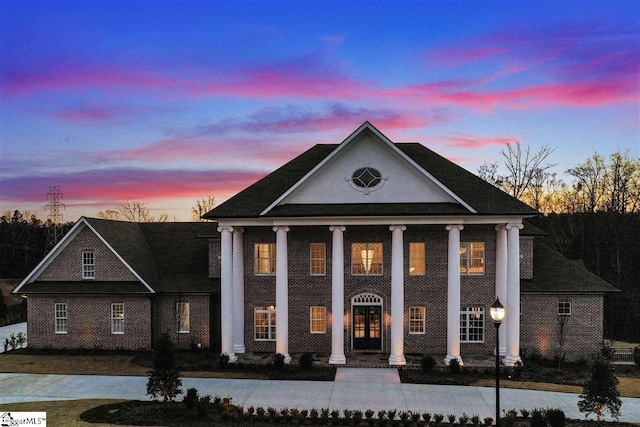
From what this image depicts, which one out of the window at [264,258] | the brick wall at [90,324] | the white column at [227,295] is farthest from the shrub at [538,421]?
the brick wall at [90,324]

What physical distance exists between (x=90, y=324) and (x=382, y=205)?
18.7 m

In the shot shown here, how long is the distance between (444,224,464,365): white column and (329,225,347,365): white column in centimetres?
550

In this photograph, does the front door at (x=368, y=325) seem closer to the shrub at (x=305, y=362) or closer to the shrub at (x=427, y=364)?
the shrub at (x=427, y=364)

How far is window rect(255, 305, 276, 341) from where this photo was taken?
27203mm

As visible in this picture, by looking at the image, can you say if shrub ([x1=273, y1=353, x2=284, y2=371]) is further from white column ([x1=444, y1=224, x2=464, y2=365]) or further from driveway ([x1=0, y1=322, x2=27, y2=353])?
driveway ([x1=0, y1=322, x2=27, y2=353])

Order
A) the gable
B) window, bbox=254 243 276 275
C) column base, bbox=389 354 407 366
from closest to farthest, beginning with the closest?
column base, bbox=389 354 407 366, the gable, window, bbox=254 243 276 275

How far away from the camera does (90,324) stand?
91.0 feet

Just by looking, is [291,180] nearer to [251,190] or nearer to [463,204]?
[251,190]

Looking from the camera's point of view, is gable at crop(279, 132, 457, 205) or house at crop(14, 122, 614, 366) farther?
gable at crop(279, 132, 457, 205)

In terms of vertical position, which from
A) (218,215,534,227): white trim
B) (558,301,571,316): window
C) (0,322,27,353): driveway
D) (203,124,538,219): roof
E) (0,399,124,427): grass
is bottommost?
(0,322,27,353): driveway

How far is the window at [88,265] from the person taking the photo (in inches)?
1113

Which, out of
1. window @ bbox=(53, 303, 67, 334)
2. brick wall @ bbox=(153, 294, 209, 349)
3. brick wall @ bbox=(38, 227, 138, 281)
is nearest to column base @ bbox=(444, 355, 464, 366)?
brick wall @ bbox=(153, 294, 209, 349)

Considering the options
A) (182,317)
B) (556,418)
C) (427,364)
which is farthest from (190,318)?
(556,418)

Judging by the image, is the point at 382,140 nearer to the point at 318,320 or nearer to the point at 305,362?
the point at 318,320
